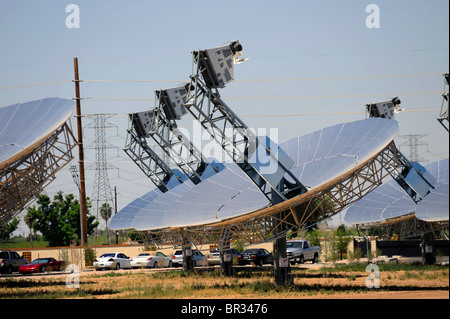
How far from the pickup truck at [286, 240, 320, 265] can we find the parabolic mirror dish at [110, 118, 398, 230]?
22.6 m

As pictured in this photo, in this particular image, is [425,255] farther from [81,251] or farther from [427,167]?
[81,251]

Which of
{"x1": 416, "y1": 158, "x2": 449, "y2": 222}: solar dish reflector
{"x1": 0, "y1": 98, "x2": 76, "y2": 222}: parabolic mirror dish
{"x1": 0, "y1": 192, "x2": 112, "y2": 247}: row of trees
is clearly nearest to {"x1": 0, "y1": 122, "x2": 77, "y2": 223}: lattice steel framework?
{"x1": 0, "y1": 98, "x2": 76, "y2": 222}: parabolic mirror dish

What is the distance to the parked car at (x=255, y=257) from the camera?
52.6 m

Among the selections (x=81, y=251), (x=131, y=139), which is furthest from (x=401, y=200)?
(x=81, y=251)

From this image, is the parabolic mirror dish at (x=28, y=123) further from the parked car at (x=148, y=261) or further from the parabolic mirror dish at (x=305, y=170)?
the parked car at (x=148, y=261)

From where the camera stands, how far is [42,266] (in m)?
52.1

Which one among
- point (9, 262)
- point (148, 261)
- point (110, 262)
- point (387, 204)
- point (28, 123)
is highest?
point (28, 123)

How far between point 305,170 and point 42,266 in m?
31.5

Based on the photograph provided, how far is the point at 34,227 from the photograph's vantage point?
87.9 m

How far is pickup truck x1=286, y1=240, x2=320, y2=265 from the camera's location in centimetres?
5247

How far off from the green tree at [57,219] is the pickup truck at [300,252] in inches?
1566

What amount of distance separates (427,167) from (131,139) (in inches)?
825

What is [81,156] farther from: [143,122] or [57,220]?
[57,220]

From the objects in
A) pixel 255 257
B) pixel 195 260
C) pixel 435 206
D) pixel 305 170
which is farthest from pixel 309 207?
pixel 195 260
